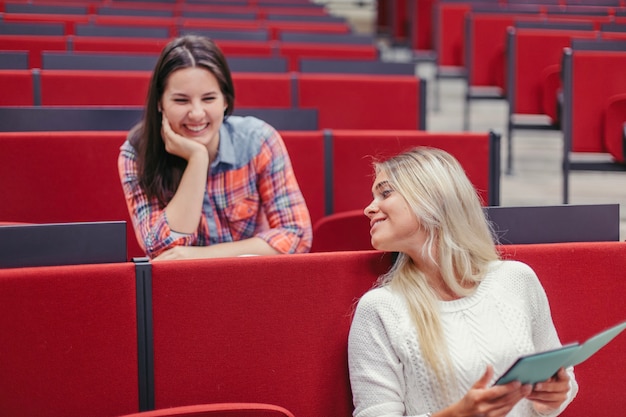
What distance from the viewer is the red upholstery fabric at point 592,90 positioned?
3.92 meters

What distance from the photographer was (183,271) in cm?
170

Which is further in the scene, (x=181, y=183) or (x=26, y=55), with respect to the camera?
(x=26, y=55)

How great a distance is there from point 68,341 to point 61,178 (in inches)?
53.6

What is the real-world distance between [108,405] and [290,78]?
93.2 inches

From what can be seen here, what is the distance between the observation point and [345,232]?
2.70 meters

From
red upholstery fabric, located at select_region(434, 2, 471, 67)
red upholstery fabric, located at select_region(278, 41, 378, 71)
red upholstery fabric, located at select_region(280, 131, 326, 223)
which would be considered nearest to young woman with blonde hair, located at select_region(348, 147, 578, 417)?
red upholstery fabric, located at select_region(280, 131, 326, 223)

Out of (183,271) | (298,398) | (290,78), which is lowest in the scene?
(298,398)

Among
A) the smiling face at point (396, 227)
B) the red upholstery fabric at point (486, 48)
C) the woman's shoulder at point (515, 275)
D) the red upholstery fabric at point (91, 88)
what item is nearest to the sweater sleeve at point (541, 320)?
the woman's shoulder at point (515, 275)

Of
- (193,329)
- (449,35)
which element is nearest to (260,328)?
(193,329)

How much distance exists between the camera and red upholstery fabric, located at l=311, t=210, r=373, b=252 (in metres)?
2.68

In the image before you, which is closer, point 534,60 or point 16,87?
point 16,87

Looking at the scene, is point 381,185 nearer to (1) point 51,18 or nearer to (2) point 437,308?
(2) point 437,308

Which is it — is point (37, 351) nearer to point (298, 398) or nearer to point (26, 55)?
point (298, 398)

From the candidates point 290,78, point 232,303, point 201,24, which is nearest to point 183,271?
point 232,303
